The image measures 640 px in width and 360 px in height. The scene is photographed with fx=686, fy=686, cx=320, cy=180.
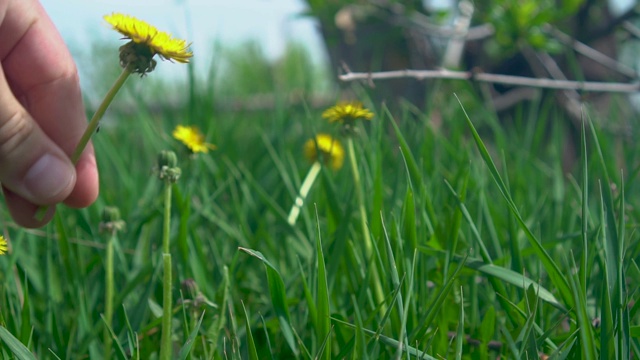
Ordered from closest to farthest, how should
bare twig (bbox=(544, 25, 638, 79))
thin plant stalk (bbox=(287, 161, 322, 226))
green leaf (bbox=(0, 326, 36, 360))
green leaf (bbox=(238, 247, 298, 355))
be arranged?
1. green leaf (bbox=(0, 326, 36, 360))
2. green leaf (bbox=(238, 247, 298, 355))
3. thin plant stalk (bbox=(287, 161, 322, 226))
4. bare twig (bbox=(544, 25, 638, 79))

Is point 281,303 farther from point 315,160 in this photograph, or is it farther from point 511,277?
point 315,160

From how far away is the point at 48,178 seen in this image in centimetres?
73

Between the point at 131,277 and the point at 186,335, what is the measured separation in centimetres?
25

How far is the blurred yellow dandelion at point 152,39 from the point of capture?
2.14 ft

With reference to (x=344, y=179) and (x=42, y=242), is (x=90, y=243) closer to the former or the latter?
(x=42, y=242)

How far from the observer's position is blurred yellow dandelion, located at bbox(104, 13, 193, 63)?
2.14ft

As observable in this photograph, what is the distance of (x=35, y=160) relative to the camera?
0.74 meters

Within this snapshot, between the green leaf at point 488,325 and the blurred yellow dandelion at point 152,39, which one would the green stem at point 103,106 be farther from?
the green leaf at point 488,325

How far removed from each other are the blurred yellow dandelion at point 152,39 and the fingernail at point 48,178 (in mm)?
178

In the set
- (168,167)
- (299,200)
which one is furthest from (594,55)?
(168,167)

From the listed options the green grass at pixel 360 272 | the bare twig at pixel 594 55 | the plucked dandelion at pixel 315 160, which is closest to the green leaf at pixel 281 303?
the green grass at pixel 360 272

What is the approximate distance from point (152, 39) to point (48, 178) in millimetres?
201

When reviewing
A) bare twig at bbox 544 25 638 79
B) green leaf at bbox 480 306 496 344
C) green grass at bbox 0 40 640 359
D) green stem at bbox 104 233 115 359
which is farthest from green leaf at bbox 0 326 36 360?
bare twig at bbox 544 25 638 79

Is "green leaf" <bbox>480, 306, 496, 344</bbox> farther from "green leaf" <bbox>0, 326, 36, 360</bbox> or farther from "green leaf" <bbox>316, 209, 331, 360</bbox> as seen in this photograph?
"green leaf" <bbox>0, 326, 36, 360</bbox>
